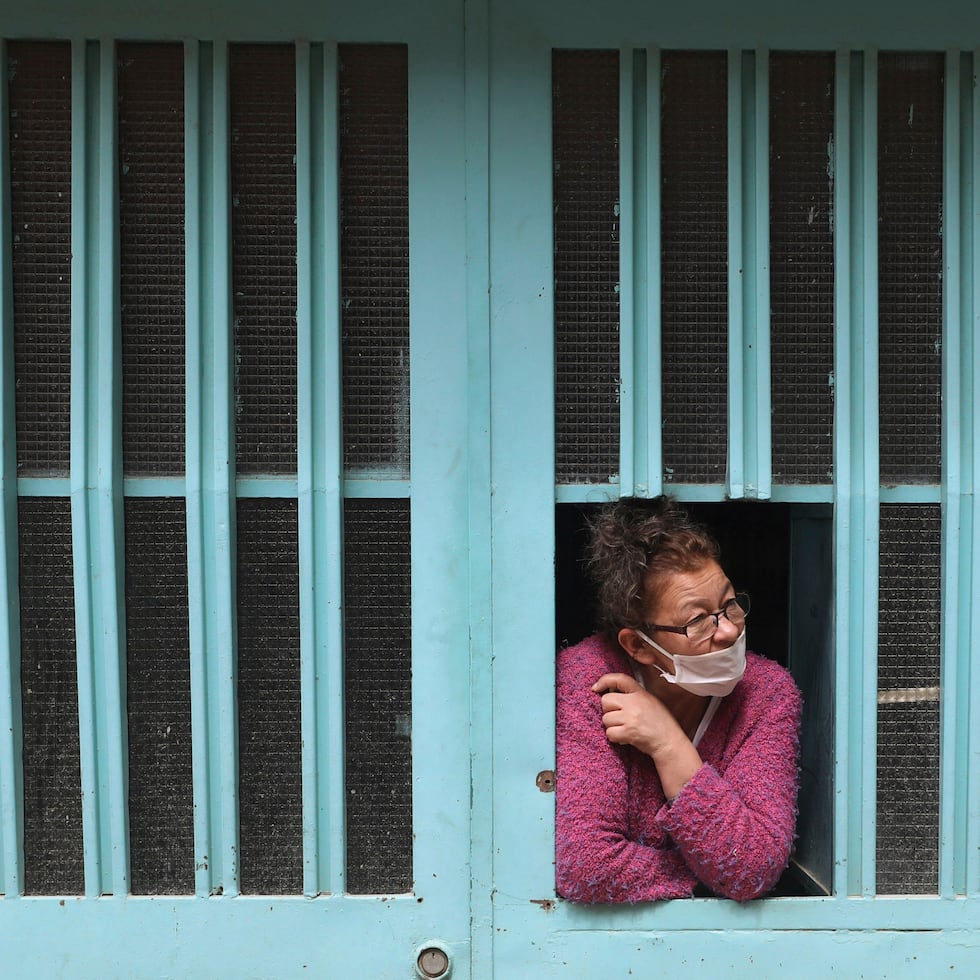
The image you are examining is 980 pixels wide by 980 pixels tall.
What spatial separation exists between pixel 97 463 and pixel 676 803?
1.39m

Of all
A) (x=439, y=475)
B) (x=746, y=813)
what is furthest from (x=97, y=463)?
(x=746, y=813)

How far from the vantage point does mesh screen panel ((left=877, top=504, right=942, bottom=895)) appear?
1961mm

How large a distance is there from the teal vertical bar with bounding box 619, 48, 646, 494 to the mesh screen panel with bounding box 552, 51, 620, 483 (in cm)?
2

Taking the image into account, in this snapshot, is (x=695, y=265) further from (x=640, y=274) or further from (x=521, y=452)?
(x=521, y=452)

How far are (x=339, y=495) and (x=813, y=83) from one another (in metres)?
1.33

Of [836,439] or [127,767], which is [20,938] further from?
[836,439]

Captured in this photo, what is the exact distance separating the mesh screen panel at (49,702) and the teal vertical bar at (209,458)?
0.27 m

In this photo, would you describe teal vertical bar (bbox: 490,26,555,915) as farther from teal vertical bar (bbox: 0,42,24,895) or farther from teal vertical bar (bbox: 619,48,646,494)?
teal vertical bar (bbox: 0,42,24,895)

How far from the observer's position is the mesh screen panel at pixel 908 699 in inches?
77.2

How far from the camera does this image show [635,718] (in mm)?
1918

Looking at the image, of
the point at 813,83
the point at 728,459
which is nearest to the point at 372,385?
the point at 728,459

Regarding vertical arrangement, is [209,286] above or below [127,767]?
above

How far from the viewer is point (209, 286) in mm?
1933

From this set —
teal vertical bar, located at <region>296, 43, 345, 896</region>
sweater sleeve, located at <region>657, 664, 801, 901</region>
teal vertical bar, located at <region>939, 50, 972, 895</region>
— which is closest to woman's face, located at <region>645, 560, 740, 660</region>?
sweater sleeve, located at <region>657, 664, 801, 901</region>
